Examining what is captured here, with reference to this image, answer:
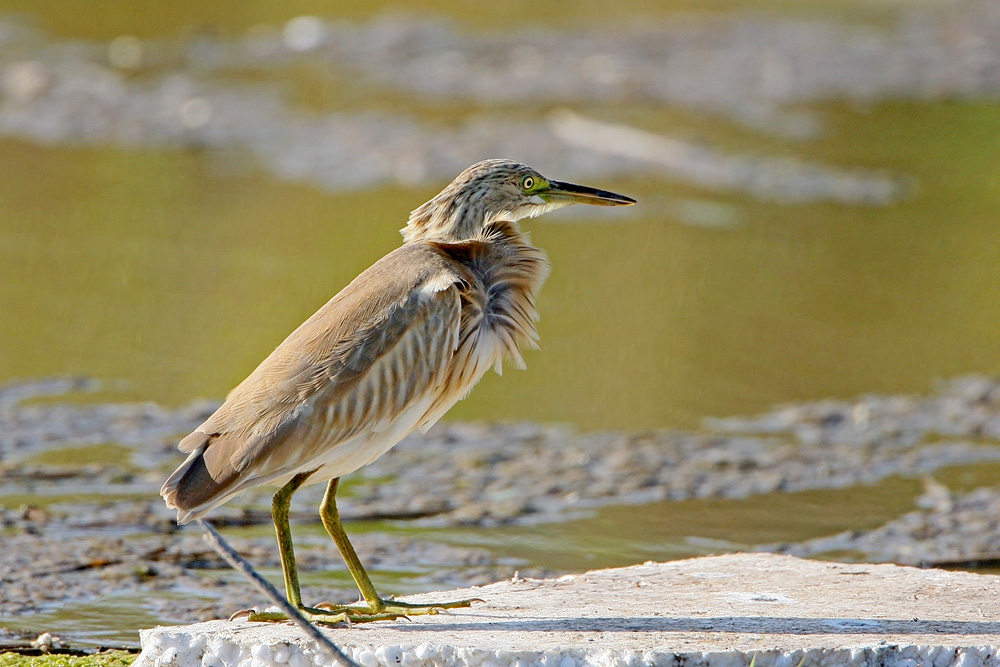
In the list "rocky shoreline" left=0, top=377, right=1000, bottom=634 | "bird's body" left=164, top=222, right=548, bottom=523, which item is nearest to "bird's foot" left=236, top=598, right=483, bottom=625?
"bird's body" left=164, top=222, right=548, bottom=523

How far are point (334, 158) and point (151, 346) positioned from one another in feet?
18.0

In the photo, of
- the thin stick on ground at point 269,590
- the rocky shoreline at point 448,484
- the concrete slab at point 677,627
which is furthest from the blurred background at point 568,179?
the thin stick on ground at point 269,590

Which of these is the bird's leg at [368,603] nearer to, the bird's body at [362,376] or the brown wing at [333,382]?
the bird's body at [362,376]

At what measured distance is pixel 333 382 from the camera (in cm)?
476

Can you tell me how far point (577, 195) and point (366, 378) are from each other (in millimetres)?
1395

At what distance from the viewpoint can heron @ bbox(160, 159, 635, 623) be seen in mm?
4621

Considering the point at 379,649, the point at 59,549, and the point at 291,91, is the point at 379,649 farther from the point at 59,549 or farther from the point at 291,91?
the point at 291,91

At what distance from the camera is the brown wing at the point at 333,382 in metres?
4.57

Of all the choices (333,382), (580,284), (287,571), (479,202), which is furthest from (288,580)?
(580,284)

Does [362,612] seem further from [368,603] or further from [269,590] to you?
[269,590]

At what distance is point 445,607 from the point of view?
488 centimetres

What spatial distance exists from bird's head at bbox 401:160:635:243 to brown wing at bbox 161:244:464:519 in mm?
427

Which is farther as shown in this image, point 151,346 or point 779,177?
point 779,177

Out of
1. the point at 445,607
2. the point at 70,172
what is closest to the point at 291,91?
the point at 70,172
